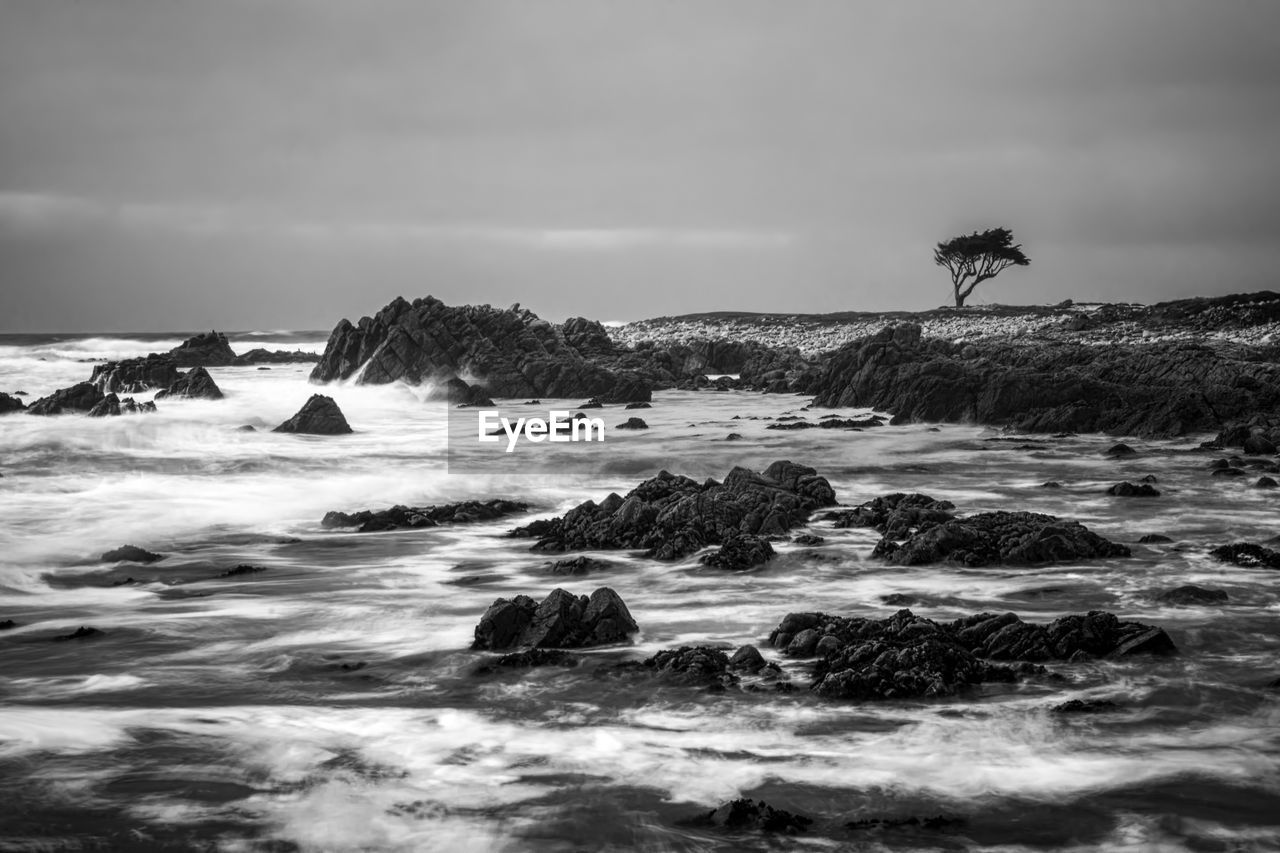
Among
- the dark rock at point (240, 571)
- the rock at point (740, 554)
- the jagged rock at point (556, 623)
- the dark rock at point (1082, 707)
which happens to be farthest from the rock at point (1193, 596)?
the dark rock at point (240, 571)

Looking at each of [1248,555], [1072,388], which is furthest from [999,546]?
[1072,388]

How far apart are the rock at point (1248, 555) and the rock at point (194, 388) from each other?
128 feet

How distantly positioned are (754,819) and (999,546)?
949 cm

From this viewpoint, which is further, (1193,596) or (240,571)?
(240,571)

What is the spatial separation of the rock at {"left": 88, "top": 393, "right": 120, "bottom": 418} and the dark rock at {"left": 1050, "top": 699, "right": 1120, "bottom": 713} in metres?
32.6

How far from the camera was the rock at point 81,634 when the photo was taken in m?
13.6

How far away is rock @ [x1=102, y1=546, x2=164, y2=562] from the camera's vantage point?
1817cm

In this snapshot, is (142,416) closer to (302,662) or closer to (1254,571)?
(302,662)

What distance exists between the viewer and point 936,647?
11.2 metres

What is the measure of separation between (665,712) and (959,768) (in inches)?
106

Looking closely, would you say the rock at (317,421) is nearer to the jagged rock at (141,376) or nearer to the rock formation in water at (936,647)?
the jagged rock at (141,376)

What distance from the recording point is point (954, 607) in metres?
14.0

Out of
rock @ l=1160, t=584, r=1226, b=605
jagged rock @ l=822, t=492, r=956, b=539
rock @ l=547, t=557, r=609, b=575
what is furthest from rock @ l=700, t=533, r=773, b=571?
rock @ l=1160, t=584, r=1226, b=605

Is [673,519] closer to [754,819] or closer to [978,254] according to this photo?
[754,819]
